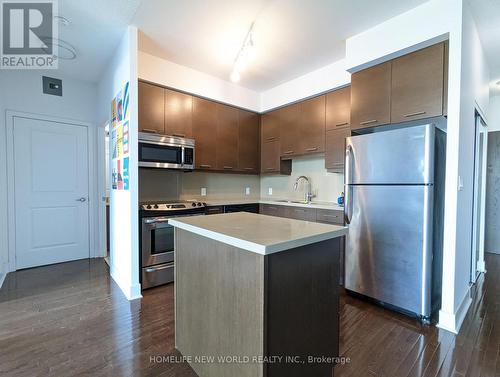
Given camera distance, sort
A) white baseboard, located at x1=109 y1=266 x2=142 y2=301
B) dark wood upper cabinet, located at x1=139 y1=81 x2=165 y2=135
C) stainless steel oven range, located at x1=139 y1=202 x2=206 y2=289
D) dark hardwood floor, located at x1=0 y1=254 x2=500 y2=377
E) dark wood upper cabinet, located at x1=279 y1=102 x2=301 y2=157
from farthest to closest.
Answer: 1. dark wood upper cabinet, located at x1=279 y1=102 x2=301 y2=157
2. dark wood upper cabinet, located at x1=139 y1=81 x2=165 y2=135
3. stainless steel oven range, located at x1=139 y1=202 x2=206 y2=289
4. white baseboard, located at x1=109 y1=266 x2=142 y2=301
5. dark hardwood floor, located at x1=0 y1=254 x2=500 y2=377

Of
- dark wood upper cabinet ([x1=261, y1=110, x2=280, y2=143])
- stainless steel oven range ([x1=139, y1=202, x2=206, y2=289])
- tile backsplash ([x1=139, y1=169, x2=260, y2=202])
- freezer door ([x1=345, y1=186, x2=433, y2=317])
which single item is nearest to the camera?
freezer door ([x1=345, y1=186, x2=433, y2=317])

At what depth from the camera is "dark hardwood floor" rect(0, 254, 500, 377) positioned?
5.24 ft

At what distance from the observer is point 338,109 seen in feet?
10.3

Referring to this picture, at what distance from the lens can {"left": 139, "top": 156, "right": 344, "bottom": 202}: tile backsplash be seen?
341cm

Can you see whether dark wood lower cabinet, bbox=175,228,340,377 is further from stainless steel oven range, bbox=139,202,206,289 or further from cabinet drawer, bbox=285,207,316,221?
cabinet drawer, bbox=285,207,316,221

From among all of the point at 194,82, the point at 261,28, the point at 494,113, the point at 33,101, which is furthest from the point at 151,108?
the point at 494,113

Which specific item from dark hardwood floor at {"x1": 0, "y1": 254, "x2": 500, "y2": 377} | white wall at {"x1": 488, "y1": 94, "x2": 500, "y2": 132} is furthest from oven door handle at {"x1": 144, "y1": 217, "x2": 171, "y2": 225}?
white wall at {"x1": 488, "y1": 94, "x2": 500, "y2": 132}

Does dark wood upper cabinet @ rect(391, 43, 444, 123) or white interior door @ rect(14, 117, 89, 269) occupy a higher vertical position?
dark wood upper cabinet @ rect(391, 43, 444, 123)

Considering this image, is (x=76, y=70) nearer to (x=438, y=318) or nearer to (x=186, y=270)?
(x=186, y=270)

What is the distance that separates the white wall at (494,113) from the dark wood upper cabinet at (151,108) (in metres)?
5.08

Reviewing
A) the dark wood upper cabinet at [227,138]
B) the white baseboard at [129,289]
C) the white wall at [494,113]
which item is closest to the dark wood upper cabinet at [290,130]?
the dark wood upper cabinet at [227,138]

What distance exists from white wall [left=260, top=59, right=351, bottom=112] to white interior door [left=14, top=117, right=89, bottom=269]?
9.58 ft

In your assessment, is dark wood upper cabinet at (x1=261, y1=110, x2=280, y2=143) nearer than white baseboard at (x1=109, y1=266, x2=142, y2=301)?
No

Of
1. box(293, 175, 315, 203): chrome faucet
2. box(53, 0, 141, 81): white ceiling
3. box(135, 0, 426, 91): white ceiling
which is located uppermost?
box(135, 0, 426, 91): white ceiling
